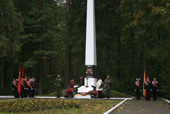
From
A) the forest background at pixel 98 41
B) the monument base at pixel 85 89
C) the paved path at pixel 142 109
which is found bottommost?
the paved path at pixel 142 109

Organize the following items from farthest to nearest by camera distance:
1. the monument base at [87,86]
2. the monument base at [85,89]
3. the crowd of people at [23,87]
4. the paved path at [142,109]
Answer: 1. the monument base at [87,86]
2. the monument base at [85,89]
3. the crowd of people at [23,87]
4. the paved path at [142,109]

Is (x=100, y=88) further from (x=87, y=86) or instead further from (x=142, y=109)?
(x=142, y=109)

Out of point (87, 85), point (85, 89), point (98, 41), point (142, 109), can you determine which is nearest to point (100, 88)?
point (85, 89)

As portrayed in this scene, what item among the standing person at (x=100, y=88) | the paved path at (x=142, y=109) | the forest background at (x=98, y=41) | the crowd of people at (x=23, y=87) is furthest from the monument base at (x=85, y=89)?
the paved path at (x=142, y=109)

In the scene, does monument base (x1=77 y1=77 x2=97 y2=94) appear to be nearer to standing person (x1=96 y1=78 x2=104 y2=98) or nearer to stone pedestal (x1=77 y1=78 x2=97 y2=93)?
stone pedestal (x1=77 y1=78 x2=97 y2=93)

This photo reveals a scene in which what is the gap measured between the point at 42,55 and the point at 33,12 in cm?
465

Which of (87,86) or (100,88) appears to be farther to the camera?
(87,86)

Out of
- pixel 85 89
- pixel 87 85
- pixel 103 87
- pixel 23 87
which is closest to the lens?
pixel 103 87

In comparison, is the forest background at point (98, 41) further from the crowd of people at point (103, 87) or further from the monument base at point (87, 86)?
the crowd of people at point (103, 87)

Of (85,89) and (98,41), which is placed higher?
(98,41)

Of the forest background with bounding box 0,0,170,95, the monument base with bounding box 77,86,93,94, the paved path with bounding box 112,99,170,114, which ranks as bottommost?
the paved path with bounding box 112,99,170,114

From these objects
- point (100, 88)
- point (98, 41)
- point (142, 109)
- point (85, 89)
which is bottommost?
point (142, 109)

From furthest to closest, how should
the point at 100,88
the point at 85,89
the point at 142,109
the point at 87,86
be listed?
the point at 87,86, the point at 85,89, the point at 100,88, the point at 142,109

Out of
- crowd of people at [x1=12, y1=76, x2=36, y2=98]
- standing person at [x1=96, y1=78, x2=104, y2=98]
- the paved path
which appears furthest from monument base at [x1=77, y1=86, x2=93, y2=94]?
the paved path
